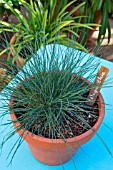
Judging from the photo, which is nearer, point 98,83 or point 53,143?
point 53,143

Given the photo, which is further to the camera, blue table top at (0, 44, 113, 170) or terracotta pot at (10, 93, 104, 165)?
blue table top at (0, 44, 113, 170)

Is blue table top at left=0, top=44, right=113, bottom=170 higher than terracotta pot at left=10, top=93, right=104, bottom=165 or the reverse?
the reverse

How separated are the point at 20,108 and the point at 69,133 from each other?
148mm

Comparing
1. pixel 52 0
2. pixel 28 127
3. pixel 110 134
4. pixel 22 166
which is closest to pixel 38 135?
pixel 28 127

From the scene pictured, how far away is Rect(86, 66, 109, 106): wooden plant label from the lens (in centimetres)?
76

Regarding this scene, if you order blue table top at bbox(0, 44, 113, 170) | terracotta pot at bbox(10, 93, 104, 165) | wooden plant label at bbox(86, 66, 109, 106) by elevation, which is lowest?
blue table top at bbox(0, 44, 113, 170)

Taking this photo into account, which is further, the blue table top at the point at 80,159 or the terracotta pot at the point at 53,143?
the blue table top at the point at 80,159

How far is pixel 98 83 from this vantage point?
2.57 feet

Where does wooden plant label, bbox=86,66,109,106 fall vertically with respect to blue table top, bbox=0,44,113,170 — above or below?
above

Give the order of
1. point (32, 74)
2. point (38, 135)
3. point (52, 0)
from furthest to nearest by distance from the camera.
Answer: point (52, 0)
point (32, 74)
point (38, 135)

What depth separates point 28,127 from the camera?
0.72 meters

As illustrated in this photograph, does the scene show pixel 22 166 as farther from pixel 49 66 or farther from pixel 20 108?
pixel 49 66

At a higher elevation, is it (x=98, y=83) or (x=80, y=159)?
(x=98, y=83)

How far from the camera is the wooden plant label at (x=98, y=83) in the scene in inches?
29.8
